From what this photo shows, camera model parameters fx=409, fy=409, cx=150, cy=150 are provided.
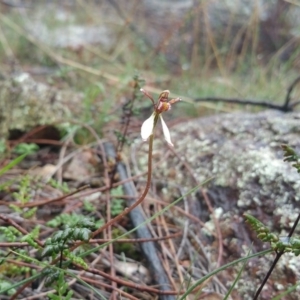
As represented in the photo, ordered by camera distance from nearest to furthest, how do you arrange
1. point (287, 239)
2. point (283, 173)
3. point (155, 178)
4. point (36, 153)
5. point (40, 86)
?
point (287, 239), point (283, 173), point (155, 178), point (36, 153), point (40, 86)

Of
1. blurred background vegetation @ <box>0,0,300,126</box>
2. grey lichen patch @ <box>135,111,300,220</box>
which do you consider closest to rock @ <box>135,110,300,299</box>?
grey lichen patch @ <box>135,111,300,220</box>

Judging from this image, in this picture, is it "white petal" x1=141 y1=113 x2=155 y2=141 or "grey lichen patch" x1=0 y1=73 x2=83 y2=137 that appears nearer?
"white petal" x1=141 y1=113 x2=155 y2=141

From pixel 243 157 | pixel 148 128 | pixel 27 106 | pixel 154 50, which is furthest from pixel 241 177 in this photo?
pixel 154 50

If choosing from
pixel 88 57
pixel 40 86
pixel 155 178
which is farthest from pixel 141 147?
pixel 88 57

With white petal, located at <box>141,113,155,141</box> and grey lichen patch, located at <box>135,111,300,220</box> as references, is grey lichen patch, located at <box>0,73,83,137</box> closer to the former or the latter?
grey lichen patch, located at <box>135,111,300,220</box>

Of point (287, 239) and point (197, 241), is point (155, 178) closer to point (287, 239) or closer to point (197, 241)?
point (197, 241)

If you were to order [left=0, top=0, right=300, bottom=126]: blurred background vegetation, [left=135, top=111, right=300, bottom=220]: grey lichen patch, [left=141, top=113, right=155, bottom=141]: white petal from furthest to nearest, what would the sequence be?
[left=0, top=0, right=300, bottom=126]: blurred background vegetation, [left=135, top=111, right=300, bottom=220]: grey lichen patch, [left=141, top=113, right=155, bottom=141]: white petal

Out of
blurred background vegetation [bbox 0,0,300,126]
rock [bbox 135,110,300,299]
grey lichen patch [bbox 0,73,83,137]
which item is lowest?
rock [bbox 135,110,300,299]

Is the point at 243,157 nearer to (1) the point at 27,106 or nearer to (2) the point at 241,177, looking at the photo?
(2) the point at 241,177
